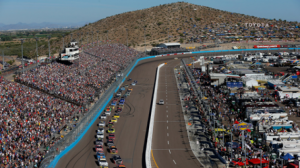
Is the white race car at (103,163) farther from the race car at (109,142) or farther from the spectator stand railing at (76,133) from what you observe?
the race car at (109,142)

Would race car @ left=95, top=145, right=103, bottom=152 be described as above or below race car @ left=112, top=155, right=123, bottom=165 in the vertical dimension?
above

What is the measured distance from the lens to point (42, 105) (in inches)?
1597

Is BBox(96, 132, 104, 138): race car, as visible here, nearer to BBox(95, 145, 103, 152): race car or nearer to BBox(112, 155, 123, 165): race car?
BBox(95, 145, 103, 152): race car

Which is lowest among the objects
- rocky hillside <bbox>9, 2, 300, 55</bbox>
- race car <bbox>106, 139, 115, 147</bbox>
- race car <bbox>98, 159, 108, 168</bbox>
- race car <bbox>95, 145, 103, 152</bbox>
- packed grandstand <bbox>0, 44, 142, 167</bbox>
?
race car <bbox>98, 159, 108, 168</bbox>

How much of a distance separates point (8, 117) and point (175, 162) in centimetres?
1836

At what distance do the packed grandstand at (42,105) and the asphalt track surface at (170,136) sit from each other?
1057 centimetres

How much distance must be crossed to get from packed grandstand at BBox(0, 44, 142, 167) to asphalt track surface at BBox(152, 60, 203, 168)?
34.7 ft

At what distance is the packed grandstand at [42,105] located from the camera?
30833 millimetres

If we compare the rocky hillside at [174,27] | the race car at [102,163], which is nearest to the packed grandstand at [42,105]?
the race car at [102,163]

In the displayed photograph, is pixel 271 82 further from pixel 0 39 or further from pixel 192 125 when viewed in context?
pixel 0 39

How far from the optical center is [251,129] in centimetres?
3928

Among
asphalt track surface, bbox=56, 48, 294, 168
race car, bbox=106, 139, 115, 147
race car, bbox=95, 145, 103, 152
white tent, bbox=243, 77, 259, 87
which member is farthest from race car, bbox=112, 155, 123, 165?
white tent, bbox=243, 77, 259, 87

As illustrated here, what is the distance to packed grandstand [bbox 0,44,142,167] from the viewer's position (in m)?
30.8

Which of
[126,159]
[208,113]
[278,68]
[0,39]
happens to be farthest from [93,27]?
[126,159]
